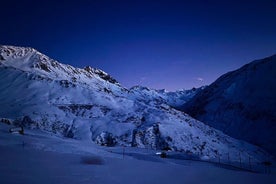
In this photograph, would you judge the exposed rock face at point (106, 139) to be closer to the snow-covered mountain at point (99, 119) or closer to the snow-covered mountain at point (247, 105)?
the snow-covered mountain at point (99, 119)

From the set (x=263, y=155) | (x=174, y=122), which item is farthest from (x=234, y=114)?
(x=174, y=122)

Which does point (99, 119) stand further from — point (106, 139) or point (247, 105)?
point (247, 105)

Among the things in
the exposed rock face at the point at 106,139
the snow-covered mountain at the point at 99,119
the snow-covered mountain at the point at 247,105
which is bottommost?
the exposed rock face at the point at 106,139

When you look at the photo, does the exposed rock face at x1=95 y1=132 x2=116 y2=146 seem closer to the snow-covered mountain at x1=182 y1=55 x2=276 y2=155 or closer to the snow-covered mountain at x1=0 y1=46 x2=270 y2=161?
the snow-covered mountain at x1=0 y1=46 x2=270 y2=161

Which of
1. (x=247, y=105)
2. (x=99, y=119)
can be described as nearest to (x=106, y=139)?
(x=99, y=119)

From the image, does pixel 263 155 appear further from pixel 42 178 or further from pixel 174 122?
pixel 42 178

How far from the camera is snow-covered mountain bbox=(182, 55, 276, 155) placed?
102250 millimetres

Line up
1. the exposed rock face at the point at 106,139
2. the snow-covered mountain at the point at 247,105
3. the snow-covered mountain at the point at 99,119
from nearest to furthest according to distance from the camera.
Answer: the exposed rock face at the point at 106,139 < the snow-covered mountain at the point at 99,119 < the snow-covered mountain at the point at 247,105

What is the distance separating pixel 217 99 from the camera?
446 ft

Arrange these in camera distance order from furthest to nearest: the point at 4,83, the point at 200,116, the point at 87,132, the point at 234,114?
the point at 200,116 < the point at 234,114 < the point at 4,83 < the point at 87,132

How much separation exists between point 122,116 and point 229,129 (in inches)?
2633

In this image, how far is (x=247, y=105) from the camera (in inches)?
4648

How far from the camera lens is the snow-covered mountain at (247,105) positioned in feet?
335

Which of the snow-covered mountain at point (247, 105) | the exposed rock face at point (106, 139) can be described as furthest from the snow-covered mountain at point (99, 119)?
the snow-covered mountain at point (247, 105)
